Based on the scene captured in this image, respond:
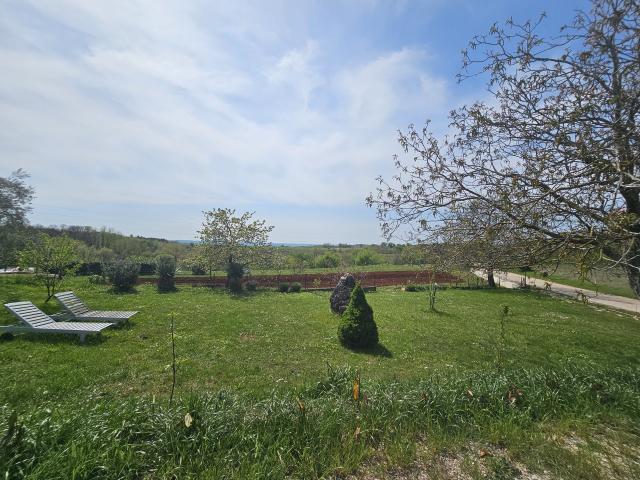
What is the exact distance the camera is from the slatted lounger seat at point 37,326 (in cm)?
767

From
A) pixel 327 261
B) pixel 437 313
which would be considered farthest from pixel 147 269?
pixel 437 313

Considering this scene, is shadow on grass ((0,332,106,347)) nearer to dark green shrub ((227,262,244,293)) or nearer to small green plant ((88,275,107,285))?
dark green shrub ((227,262,244,293))

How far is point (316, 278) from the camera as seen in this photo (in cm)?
2366

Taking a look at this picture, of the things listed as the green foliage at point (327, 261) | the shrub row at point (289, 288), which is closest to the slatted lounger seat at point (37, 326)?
the shrub row at point (289, 288)

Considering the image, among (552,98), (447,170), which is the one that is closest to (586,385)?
(447,170)

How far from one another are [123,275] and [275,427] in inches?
672

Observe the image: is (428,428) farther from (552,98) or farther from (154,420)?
(552,98)

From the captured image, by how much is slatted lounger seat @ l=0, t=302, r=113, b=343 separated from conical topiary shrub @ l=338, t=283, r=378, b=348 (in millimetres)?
6746

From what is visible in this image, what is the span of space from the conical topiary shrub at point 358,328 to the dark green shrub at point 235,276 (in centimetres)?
1240

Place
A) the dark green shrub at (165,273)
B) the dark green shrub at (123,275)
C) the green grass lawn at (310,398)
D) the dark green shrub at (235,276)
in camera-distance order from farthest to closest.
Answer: the dark green shrub at (235,276)
the dark green shrub at (165,273)
the dark green shrub at (123,275)
the green grass lawn at (310,398)

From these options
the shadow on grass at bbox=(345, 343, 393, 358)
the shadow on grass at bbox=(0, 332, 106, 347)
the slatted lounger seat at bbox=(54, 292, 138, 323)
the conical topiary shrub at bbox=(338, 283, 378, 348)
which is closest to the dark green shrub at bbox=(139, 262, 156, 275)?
the slatted lounger seat at bbox=(54, 292, 138, 323)

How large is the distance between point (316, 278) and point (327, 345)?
1556cm

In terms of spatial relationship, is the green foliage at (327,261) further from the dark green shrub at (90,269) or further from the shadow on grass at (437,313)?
the dark green shrub at (90,269)

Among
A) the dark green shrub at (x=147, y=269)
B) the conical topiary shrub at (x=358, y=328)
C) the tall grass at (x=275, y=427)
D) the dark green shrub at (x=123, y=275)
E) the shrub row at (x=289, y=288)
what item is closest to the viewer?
the tall grass at (x=275, y=427)
